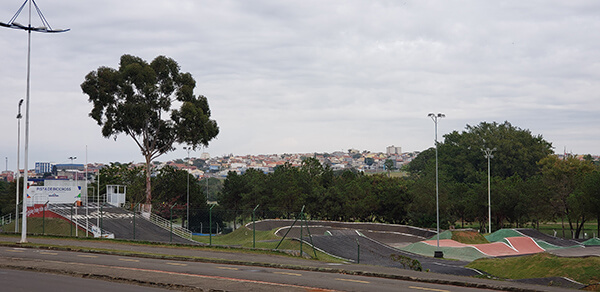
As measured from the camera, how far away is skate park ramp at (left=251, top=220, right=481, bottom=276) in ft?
Result: 120

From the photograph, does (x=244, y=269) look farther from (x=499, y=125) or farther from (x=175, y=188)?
(x=499, y=125)

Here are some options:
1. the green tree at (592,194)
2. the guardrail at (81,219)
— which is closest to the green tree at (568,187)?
→ the green tree at (592,194)

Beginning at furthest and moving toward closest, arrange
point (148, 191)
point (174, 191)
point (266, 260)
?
point (174, 191)
point (148, 191)
point (266, 260)

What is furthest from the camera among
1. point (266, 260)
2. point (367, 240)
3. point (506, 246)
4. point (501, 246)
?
point (506, 246)

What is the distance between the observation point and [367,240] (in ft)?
168

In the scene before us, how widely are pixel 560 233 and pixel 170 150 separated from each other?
58128mm

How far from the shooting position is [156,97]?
65.5 metres

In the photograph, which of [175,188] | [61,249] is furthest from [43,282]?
[175,188]

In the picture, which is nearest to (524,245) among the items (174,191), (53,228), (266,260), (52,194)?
(266,260)

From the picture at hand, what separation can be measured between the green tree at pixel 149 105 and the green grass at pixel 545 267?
139 ft

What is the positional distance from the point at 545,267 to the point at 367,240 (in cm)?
2621

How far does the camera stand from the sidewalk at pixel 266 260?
17.1m

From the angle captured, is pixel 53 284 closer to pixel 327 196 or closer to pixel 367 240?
pixel 367 240

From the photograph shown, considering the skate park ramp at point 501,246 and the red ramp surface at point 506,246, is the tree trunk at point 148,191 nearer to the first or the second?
the skate park ramp at point 501,246
